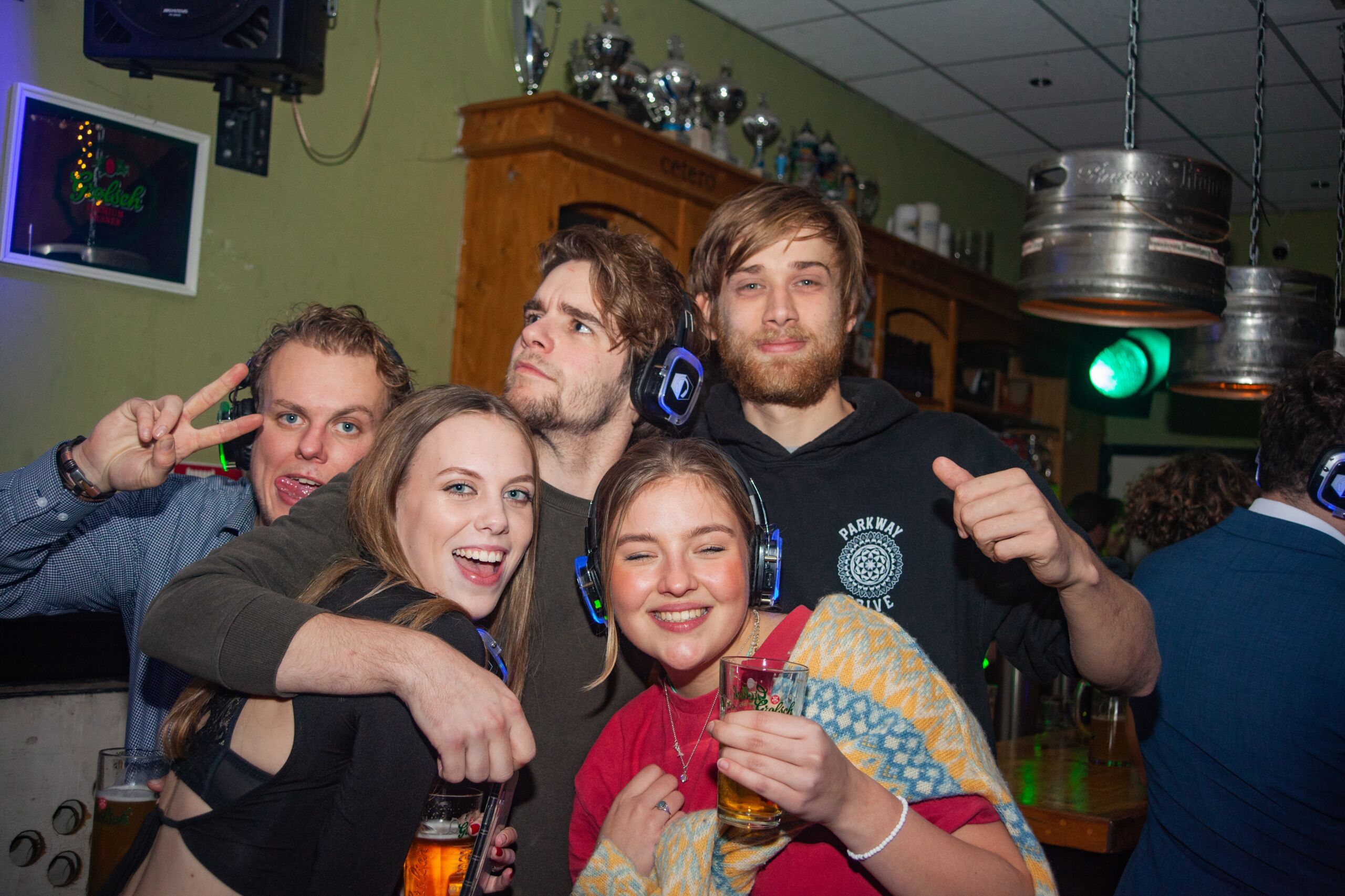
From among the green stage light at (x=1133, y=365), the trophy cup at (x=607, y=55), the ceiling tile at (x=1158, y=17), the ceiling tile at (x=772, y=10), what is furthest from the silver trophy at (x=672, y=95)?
the green stage light at (x=1133, y=365)

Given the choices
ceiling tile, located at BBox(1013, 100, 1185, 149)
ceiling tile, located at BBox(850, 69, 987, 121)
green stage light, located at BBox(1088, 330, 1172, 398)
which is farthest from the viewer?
green stage light, located at BBox(1088, 330, 1172, 398)

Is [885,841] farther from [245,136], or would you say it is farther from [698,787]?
[245,136]

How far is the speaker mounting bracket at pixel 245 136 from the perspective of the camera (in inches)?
127

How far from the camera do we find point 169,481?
2371 mm

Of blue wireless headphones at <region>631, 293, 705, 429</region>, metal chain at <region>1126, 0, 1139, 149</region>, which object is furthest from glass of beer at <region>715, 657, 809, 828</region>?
metal chain at <region>1126, 0, 1139, 149</region>

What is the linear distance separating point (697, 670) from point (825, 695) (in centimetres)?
29

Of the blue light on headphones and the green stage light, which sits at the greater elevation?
the green stage light

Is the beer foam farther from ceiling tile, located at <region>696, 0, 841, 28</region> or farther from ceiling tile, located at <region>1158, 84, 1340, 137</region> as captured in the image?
ceiling tile, located at <region>1158, 84, 1340, 137</region>

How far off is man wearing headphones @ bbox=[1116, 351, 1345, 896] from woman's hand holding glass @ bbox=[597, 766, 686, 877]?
4.58 ft

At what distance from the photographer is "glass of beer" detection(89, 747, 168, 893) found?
1589 millimetres

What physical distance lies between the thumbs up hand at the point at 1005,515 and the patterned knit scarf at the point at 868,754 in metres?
0.20

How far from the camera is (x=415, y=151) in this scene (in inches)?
149

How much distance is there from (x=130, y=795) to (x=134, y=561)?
0.74m

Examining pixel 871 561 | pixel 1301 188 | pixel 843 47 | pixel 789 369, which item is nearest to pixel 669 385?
pixel 789 369
